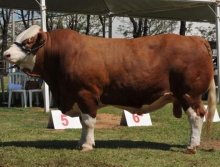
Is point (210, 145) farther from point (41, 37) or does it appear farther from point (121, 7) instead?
Answer: point (121, 7)

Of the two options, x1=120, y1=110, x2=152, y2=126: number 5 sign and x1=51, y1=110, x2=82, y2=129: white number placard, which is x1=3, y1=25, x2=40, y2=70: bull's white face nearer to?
x1=51, y1=110, x2=82, y2=129: white number placard

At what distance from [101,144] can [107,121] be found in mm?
3416

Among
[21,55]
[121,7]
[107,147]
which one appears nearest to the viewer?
[21,55]

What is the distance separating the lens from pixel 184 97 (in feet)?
23.0

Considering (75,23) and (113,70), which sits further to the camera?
(75,23)

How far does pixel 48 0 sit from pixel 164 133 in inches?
373

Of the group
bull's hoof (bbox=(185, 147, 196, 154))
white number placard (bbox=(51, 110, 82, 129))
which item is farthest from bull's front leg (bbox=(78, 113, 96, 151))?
white number placard (bbox=(51, 110, 82, 129))

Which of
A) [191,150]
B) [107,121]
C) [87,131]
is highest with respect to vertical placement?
[87,131]

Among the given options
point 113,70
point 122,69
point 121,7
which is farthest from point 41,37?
point 121,7

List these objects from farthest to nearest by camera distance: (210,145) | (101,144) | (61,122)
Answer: (61,122), (210,145), (101,144)

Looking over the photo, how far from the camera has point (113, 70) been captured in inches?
274

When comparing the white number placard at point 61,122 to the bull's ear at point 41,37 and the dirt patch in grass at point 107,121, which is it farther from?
the bull's ear at point 41,37

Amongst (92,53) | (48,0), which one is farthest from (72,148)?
(48,0)

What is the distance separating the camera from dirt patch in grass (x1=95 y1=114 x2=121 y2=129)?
10.2 meters
